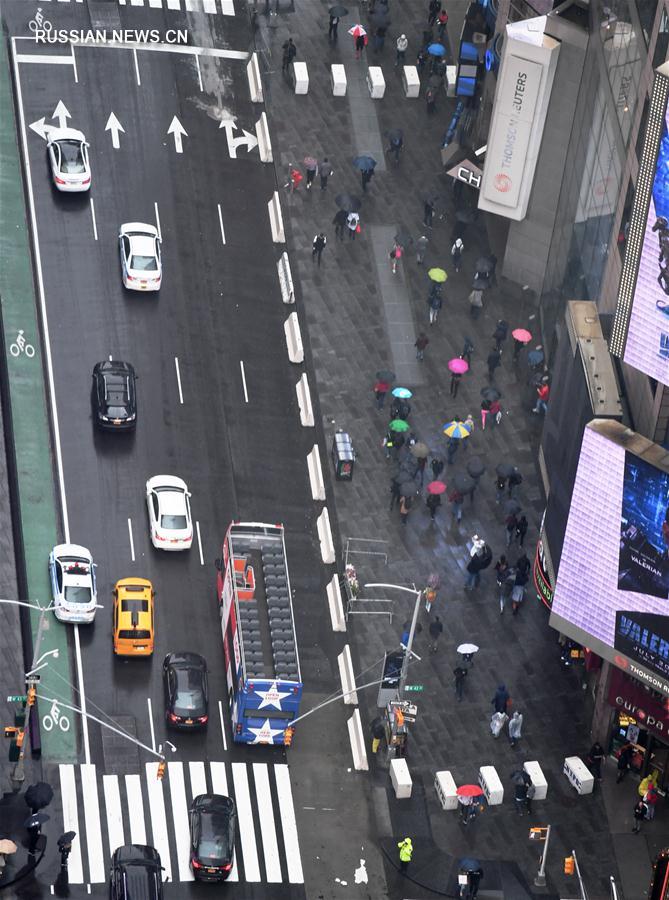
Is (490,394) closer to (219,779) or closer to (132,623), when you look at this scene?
(132,623)

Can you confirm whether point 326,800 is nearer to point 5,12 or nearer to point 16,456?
point 16,456

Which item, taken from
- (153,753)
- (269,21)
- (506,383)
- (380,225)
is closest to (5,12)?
(269,21)

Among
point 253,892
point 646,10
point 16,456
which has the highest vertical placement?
point 646,10

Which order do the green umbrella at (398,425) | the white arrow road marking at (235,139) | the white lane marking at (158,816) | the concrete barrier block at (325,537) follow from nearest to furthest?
the white lane marking at (158,816), the concrete barrier block at (325,537), the green umbrella at (398,425), the white arrow road marking at (235,139)

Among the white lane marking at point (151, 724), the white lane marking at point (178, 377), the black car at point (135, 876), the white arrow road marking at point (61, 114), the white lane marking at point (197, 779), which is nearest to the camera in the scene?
the black car at point (135, 876)

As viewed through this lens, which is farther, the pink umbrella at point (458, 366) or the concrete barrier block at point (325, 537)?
the pink umbrella at point (458, 366)

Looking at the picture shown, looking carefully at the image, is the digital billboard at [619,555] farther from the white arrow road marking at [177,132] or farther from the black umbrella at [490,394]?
the white arrow road marking at [177,132]

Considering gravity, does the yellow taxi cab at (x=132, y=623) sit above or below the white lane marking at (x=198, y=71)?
below

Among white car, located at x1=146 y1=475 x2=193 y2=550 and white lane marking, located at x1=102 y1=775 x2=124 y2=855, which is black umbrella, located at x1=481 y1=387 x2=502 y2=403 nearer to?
white car, located at x1=146 y1=475 x2=193 y2=550

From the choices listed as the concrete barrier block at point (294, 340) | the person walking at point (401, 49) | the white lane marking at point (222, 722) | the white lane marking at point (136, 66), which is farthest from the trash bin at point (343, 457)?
the person walking at point (401, 49)
